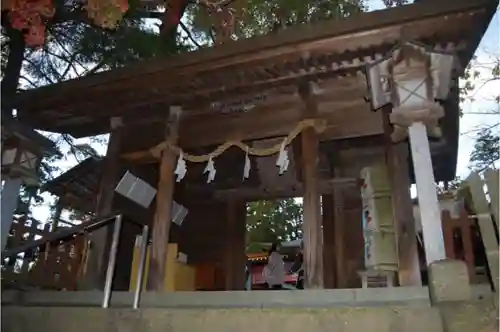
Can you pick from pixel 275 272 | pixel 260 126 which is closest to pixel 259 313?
pixel 260 126

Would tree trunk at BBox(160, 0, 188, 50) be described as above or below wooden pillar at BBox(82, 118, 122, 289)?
above

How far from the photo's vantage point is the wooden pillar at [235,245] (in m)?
9.18

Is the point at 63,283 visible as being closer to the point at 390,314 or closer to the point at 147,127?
the point at 147,127

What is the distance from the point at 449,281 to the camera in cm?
362

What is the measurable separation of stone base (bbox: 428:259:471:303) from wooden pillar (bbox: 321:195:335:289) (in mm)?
4732

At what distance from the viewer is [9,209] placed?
5285mm

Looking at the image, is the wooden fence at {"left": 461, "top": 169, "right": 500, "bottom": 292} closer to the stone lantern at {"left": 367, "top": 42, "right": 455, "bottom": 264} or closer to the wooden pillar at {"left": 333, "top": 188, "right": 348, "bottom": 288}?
the stone lantern at {"left": 367, "top": 42, "right": 455, "bottom": 264}

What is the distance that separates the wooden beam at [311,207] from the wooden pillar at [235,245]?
375 centimetres

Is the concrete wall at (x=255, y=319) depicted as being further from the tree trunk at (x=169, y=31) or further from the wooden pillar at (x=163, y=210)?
the tree trunk at (x=169, y=31)

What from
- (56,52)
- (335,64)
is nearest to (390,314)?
(335,64)

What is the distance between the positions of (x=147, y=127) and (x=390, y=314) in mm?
4984

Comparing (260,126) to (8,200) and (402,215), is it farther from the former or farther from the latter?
(8,200)

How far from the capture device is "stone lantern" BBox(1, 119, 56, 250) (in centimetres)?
510

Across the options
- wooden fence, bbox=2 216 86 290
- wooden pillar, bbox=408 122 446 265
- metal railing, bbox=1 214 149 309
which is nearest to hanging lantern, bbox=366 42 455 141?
wooden pillar, bbox=408 122 446 265
